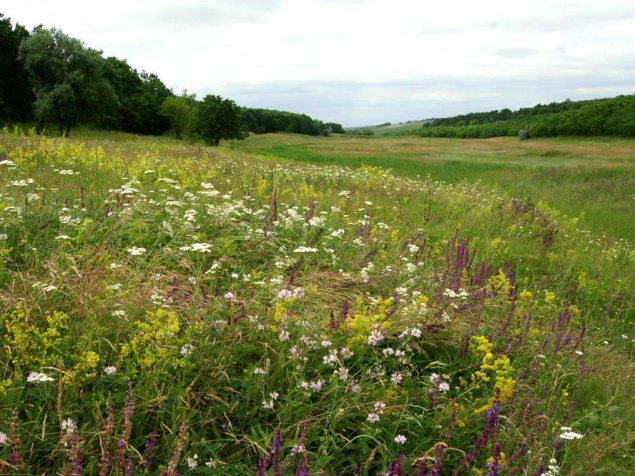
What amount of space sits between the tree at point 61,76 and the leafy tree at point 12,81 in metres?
3.95

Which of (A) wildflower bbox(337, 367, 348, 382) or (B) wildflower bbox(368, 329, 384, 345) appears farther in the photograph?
(B) wildflower bbox(368, 329, 384, 345)

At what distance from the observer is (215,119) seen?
2431 inches

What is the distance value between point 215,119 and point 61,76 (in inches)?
846

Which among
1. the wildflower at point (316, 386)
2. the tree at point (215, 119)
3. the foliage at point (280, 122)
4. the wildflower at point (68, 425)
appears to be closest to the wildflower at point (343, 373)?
the wildflower at point (316, 386)

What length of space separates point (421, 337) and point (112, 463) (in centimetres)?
224

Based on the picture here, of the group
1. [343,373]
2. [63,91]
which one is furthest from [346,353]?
[63,91]

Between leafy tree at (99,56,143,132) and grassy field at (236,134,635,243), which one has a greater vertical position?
leafy tree at (99,56,143,132)

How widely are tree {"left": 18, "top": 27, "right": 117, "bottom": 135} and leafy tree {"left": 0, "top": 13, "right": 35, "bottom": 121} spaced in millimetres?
3953

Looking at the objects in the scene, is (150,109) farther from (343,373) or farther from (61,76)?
(343,373)

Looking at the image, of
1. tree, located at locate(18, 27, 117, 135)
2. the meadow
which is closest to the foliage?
tree, located at locate(18, 27, 117, 135)

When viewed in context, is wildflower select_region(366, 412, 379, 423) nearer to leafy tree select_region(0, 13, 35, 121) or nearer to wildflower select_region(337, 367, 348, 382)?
wildflower select_region(337, 367, 348, 382)

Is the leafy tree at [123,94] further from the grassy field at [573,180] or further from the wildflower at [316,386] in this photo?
the wildflower at [316,386]

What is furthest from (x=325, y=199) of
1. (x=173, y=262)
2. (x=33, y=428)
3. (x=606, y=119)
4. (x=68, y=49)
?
(x=606, y=119)

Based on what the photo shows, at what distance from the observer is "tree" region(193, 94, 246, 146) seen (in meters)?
61.5
